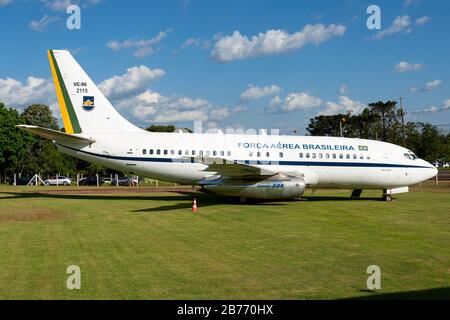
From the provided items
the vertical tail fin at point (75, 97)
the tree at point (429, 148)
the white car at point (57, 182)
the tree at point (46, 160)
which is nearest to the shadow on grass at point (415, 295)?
the vertical tail fin at point (75, 97)

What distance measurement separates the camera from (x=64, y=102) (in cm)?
2541

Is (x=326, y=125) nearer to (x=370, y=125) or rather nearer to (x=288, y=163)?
(x=370, y=125)

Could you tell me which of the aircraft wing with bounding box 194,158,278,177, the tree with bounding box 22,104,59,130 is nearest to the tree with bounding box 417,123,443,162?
A: the aircraft wing with bounding box 194,158,278,177

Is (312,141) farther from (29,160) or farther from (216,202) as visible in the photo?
(29,160)

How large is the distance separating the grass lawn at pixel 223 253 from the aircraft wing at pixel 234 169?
8.94 ft

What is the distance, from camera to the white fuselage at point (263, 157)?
24906 millimetres

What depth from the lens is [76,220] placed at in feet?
55.6

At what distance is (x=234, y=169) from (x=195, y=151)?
3424 mm

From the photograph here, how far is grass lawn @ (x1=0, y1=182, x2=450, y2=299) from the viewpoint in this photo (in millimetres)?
8008

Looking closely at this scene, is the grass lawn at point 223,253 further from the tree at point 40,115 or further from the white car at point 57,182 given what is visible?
the tree at point 40,115

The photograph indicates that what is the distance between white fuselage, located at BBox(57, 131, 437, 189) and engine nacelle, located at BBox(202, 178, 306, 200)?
6.34ft

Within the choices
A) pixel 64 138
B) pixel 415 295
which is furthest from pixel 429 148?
pixel 415 295

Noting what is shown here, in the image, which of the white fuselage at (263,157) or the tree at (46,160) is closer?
the white fuselage at (263,157)

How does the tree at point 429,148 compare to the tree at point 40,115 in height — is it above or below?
below
